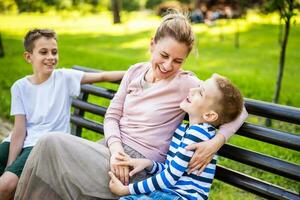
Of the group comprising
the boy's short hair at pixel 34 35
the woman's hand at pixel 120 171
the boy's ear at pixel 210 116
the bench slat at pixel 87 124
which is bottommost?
the bench slat at pixel 87 124

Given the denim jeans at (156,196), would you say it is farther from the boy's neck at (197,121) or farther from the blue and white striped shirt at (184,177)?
the boy's neck at (197,121)

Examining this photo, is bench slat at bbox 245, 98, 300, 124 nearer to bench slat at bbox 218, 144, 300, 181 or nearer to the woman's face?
bench slat at bbox 218, 144, 300, 181

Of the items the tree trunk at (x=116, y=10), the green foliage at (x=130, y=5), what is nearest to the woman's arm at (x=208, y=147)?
the tree trunk at (x=116, y=10)

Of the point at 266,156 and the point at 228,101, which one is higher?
the point at 228,101

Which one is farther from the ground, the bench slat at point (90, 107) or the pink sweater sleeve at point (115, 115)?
the pink sweater sleeve at point (115, 115)

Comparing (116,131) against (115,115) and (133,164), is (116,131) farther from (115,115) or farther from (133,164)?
(133,164)

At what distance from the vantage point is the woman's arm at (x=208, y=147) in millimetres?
2477

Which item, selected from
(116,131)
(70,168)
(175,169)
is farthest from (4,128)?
(175,169)

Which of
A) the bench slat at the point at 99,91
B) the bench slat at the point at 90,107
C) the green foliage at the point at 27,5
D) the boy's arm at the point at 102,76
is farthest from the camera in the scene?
the green foliage at the point at 27,5

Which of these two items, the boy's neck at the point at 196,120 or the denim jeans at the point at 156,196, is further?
the boy's neck at the point at 196,120

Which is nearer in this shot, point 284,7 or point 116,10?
point 284,7

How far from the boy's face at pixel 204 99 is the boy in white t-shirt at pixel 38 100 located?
45.9 inches

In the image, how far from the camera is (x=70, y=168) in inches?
105

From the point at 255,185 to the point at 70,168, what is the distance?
3.94 feet
